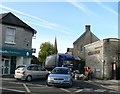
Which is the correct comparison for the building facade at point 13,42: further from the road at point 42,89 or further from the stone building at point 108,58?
the road at point 42,89

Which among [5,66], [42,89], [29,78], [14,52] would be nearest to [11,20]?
[14,52]

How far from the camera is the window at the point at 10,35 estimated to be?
3350cm

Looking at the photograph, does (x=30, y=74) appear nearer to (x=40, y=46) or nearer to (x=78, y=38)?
(x=78, y=38)

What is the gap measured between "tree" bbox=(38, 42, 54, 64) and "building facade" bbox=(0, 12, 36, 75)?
34691 millimetres

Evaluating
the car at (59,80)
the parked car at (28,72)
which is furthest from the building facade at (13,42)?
the car at (59,80)

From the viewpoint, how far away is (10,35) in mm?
33812

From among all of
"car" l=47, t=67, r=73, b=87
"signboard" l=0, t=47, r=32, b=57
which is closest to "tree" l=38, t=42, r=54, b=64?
"signboard" l=0, t=47, r=32, b=57

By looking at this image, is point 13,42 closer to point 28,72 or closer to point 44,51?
point 28,72

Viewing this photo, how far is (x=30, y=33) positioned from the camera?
1438 inches

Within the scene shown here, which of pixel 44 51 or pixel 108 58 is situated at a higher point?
pixel 44 51

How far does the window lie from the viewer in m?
33.5

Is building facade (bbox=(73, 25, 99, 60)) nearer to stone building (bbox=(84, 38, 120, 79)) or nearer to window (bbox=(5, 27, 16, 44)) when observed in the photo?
stone building (bbox=(84, 38, 120, 79))

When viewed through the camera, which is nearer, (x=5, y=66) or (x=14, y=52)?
(x=14, y=52)

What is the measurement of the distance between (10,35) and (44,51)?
38575mm
